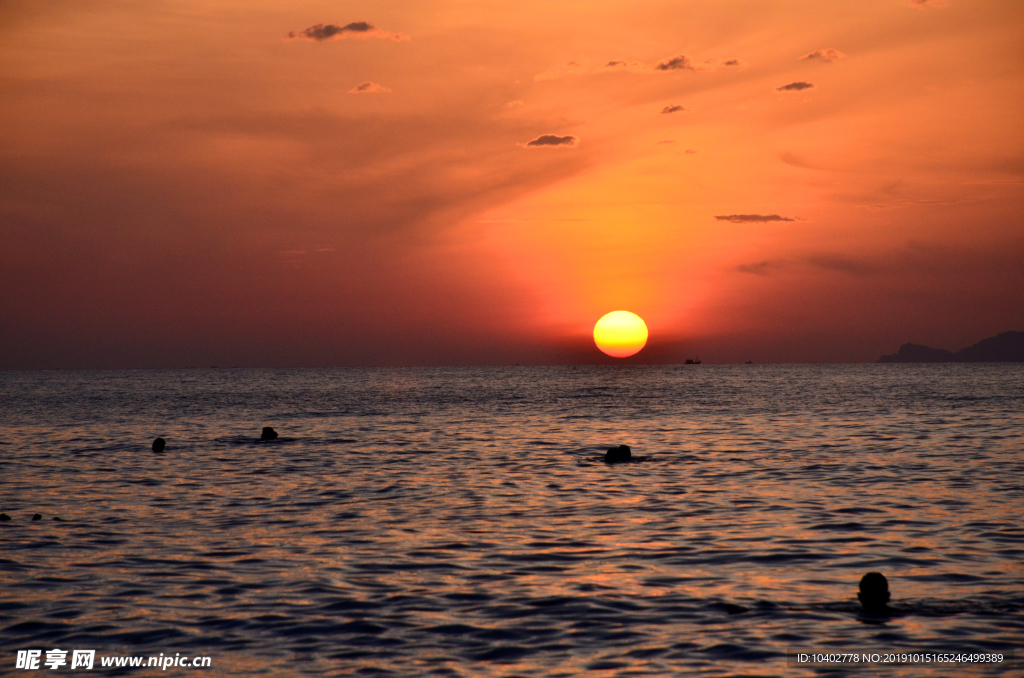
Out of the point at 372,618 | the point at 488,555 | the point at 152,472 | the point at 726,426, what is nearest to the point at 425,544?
the point at 488,555

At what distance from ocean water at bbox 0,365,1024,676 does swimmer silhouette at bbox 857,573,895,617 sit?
31cm

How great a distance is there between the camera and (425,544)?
68.0ft

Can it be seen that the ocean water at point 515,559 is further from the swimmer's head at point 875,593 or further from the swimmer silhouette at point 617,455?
the swimmer silhouette at point 617,455

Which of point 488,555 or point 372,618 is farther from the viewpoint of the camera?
point 488,555

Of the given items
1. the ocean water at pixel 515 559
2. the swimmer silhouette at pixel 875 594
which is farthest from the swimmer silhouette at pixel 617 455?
the swimmer silhouette at pixel 875 594

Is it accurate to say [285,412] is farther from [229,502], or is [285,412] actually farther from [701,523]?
[701,523]

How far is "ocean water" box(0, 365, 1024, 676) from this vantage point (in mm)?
13055

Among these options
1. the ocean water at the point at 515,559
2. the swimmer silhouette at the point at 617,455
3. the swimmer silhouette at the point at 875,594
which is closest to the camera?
the ocean water at the point at 515,559

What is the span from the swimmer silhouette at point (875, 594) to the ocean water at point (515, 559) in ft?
1.01

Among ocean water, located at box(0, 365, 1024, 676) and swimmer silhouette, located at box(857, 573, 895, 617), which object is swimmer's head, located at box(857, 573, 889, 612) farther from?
ocean water, located at box(0, 365, 1024, 676)

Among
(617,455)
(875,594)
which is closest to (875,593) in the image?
(875,594)

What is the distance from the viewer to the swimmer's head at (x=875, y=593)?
1470cm

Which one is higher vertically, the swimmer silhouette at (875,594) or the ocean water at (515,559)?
the swimmer silhouette at (875,594)

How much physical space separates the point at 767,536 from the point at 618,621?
8.23 m
